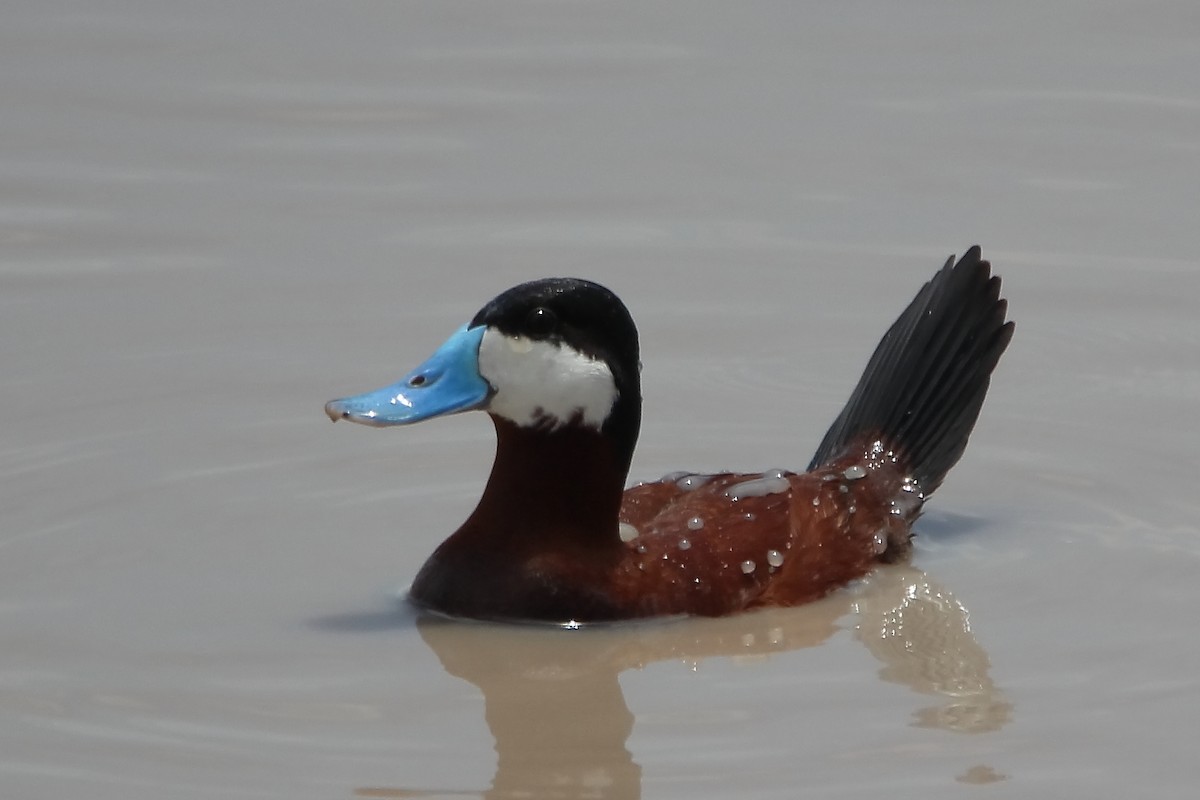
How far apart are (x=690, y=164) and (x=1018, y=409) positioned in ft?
9.56

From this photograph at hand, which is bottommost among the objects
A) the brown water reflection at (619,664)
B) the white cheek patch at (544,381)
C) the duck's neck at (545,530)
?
the brown water reflection at (619,664)

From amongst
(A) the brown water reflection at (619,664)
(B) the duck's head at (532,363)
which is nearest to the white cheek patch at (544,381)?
(B) the duck's head at (532,363)

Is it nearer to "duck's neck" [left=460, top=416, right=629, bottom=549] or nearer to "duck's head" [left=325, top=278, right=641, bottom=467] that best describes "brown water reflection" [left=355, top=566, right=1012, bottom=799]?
"duck's neck" [left=460, top=416, right=629, bottom=549]

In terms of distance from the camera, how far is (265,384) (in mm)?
8570

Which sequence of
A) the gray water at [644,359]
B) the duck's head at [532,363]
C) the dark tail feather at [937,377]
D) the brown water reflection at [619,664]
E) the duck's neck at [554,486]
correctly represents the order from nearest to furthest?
1. the brown water reflection at [619,664]
2. the gray water at [644,359]
3. the duck's head at [532,363]
4. the duck's neck at [554,486]
5. the dark tail feather at [937,377]

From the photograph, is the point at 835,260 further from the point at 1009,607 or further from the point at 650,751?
the point at 650,751

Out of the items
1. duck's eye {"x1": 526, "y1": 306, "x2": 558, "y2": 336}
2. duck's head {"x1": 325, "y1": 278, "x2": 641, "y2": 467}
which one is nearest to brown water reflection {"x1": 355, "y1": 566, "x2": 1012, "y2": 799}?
duck's head {"x1": 325, "y1": 278, "x2": 641, "y2": 467}

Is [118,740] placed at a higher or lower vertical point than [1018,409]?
lower

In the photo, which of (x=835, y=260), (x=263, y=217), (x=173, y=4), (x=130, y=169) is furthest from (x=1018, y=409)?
(x=173, y=4)

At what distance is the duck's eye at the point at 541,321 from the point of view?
6.37 m

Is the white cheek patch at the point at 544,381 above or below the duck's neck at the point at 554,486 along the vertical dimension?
above

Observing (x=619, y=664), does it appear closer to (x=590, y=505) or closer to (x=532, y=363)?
(x=590, y=505)

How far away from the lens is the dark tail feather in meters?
7.48

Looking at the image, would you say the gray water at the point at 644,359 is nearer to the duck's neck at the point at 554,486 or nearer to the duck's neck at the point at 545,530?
the duck's neck at the point at 545,530
